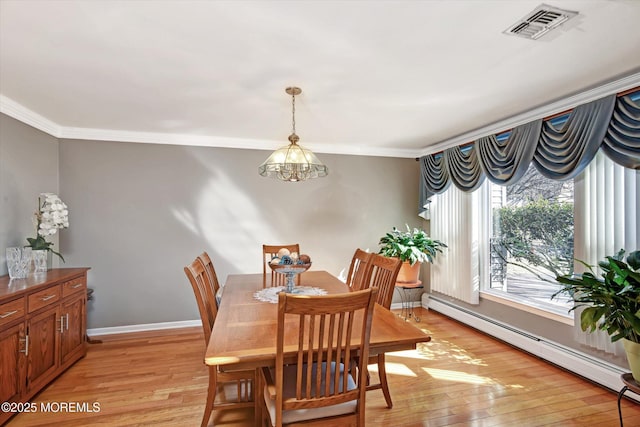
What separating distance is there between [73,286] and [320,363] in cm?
268

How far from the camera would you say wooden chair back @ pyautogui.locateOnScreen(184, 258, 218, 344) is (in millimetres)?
1856

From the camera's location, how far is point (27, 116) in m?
3.02

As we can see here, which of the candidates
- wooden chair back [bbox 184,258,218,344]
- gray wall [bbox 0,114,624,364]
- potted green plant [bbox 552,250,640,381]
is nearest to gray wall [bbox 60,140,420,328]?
gray wall [bbox 0,114,624,364]

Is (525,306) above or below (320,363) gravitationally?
below

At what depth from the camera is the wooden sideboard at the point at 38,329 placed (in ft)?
7.02

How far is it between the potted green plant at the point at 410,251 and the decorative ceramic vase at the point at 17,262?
11.3 ft

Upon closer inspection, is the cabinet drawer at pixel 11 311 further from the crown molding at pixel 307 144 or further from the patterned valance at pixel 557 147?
the patterned valance at pixel 557 147

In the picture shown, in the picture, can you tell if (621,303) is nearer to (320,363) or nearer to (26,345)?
(320,363)

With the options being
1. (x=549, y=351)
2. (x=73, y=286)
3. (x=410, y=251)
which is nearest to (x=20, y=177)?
(x=73, y=286)

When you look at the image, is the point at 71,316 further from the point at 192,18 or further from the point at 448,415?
the point at 448,415

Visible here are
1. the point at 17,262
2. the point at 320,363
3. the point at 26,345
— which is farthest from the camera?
the point at 17,262

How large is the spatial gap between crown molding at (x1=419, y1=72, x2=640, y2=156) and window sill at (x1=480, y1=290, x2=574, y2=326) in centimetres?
177

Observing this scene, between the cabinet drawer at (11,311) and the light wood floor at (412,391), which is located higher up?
the cabinet drawer at (11,311)

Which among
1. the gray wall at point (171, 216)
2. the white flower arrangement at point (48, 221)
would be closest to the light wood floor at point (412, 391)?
the gray wall at point (171, 216)
